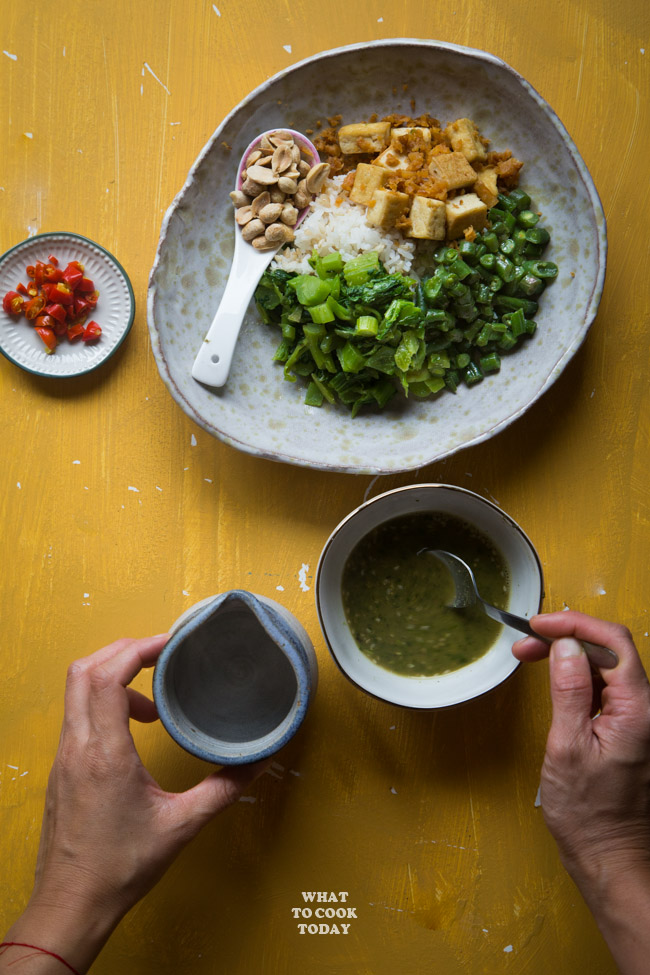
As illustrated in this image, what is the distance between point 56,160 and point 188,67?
0.40 metres

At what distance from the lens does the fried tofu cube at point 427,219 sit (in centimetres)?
145

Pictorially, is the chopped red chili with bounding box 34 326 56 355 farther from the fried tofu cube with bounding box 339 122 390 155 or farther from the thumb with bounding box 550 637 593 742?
the thumb with bounding box 550 637 593 742

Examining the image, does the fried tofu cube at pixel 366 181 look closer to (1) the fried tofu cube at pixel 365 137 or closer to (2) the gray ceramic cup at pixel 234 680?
(1) the fried tofu cube at pixel 365 137

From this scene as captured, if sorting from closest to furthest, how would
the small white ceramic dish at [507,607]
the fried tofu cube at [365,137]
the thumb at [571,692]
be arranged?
the thumb at [571,692], the small white ceramic dish at [507,607], the fried tofu cube at [365,137]

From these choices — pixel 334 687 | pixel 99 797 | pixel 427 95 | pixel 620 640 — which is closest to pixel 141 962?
pixel 99 797

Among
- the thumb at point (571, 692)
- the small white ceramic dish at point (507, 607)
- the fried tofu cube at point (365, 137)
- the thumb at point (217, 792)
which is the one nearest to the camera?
the thumb at point (571, 692)

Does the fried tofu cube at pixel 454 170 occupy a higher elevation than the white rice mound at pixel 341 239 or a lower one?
higher

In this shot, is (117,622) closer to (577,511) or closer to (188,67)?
(577,511)

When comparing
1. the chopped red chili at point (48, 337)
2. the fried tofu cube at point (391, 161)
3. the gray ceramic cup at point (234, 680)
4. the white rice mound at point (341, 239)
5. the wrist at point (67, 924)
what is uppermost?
the fried tofu cube at point (391, 161)

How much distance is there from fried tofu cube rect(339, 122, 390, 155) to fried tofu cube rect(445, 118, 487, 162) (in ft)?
0.47

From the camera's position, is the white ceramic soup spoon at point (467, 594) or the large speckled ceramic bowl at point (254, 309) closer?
the white ceramic soup spoon at point (467, 594)

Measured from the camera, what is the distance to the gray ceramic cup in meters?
1.25

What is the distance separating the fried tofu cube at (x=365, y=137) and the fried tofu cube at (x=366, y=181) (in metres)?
0.06

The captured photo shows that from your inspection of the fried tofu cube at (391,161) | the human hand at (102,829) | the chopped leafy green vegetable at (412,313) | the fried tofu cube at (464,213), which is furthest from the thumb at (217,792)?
the fried tofu cube at (391,161)
